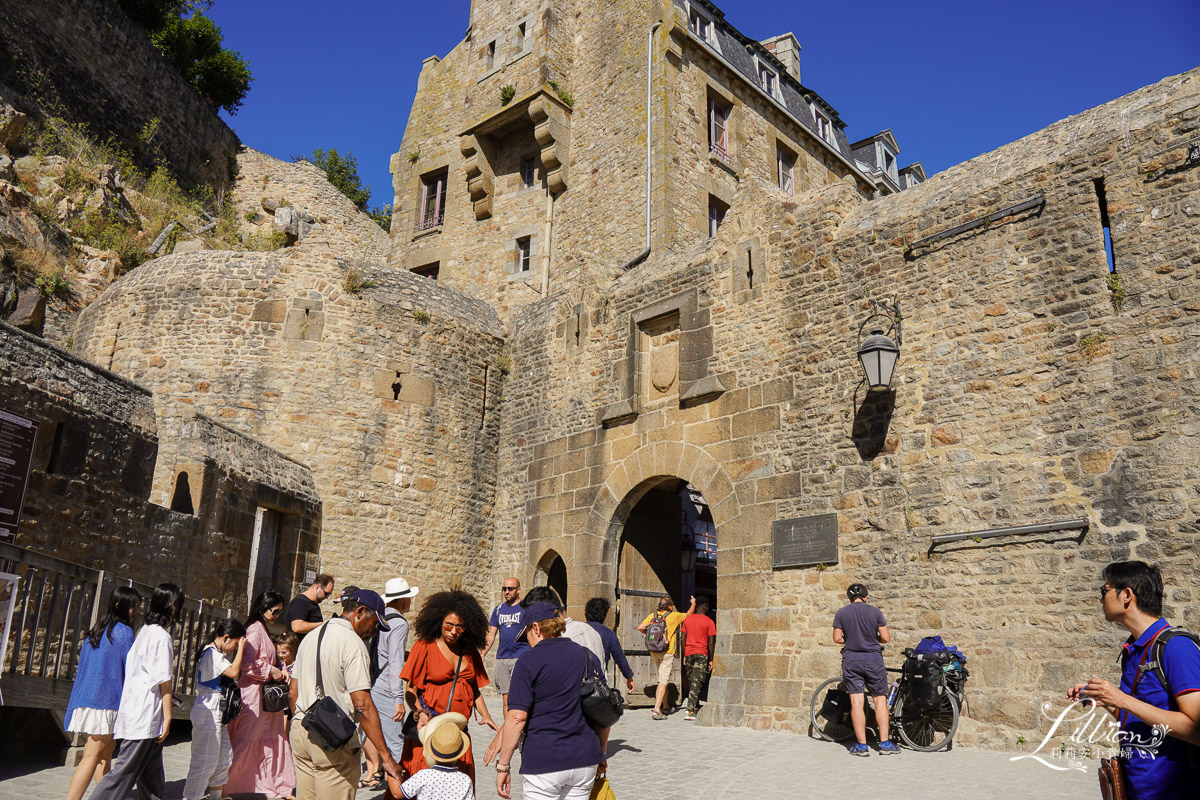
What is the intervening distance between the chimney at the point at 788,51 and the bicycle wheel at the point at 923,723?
18.6 meters

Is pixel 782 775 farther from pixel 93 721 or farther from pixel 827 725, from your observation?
pixel 93 721

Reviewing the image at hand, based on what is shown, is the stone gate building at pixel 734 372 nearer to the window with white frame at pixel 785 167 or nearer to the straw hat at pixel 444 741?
the window with white frame at pixel 785 167

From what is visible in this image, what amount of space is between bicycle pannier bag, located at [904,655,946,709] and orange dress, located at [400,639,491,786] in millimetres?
4089

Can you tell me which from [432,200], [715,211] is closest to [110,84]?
[432,200]

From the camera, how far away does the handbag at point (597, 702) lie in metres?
4.21

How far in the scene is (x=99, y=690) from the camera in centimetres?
489

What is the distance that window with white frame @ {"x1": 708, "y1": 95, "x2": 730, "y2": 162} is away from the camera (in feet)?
59.7

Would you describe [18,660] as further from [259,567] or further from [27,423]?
[259,567]

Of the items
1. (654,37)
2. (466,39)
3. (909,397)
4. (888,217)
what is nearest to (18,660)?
(909,397)

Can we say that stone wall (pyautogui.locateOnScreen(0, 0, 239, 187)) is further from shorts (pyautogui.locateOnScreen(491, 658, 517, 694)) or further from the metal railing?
shorts (pyautogui.locateOnScreen(491, 658, 517, 694))

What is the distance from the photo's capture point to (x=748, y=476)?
34.2 ft

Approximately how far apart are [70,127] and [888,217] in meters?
16.7

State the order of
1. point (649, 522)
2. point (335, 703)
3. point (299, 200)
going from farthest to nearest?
point (299, 200) → point (649, 522) → point (335, 703)

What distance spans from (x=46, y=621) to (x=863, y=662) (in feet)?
20.8
